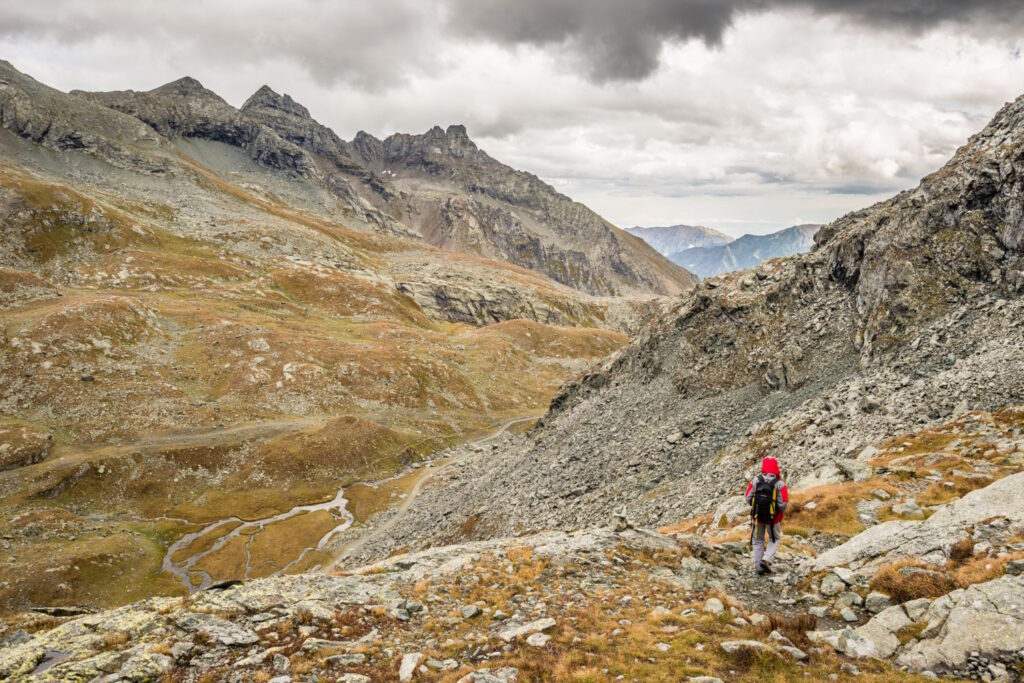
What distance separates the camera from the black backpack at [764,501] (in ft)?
61.6

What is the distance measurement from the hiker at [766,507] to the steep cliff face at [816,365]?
12.1 metres

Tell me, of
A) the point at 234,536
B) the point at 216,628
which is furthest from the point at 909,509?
the point at 234,536

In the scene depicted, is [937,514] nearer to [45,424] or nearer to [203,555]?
[203,555]

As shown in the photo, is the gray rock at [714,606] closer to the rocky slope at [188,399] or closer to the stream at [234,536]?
the stream at [234,536]

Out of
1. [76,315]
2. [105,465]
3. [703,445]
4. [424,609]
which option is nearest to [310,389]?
[105,465]

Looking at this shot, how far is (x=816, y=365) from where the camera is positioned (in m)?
43.5

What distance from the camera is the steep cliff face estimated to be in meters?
32.1

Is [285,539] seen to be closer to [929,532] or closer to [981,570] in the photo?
[929,532]

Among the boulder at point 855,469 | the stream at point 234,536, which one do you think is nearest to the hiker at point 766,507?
the boulder at point 855,469

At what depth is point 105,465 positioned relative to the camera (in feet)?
257

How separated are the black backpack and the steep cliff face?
12.6 meters

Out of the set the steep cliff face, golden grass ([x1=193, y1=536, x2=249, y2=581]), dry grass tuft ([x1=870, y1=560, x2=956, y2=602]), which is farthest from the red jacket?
golden grass ([x1=193, y1=536, x2=249, y2=581])

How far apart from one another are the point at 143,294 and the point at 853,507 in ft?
558

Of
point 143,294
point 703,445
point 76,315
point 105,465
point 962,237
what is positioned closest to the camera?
point 962,237
